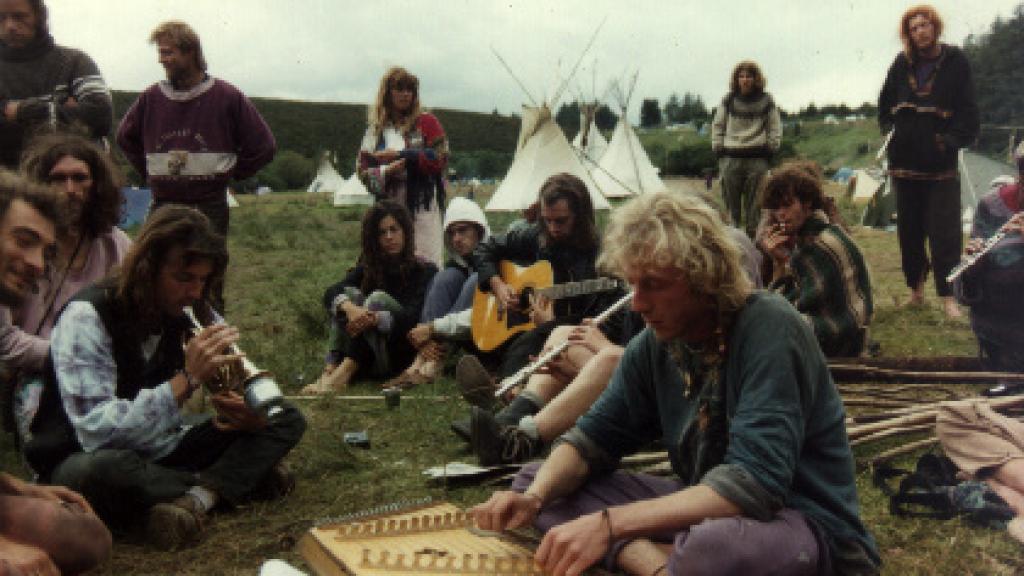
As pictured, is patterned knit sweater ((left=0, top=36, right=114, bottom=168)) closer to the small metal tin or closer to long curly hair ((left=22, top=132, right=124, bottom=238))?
long curly hair ((left=22, top=132, right=124, bottom=238))

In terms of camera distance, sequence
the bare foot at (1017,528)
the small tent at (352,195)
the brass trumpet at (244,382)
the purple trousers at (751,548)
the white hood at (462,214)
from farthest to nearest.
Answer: the small tent at (352,195), the white hood at (462,214), the brass trumpet at (244,382), the bare foot at (1017,528), the purple trousers at (751,548)

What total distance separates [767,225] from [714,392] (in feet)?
9.87

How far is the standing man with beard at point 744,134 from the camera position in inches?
391

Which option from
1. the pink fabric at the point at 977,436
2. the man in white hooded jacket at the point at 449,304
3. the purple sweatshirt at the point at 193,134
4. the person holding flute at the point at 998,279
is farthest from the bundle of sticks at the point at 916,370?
the purple sweatshirt at the point at 193,134

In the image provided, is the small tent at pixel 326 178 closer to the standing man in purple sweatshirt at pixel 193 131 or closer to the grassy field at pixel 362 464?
the grassy field at pixel 362 464

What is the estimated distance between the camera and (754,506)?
2439 mm

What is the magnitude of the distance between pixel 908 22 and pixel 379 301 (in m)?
4.32

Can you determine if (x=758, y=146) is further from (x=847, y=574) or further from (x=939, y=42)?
(x=847, y=574)

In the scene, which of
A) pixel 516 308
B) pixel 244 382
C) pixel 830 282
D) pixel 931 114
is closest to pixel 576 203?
pixel 516 308

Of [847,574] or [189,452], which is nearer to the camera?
[847,574]

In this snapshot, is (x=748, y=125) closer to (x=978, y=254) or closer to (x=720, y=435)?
(x=978, y=254)

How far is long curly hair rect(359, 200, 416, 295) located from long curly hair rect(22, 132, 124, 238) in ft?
6.70

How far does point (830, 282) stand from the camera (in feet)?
16.4

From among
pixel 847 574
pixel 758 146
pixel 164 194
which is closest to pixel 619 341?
pixel 847 574
